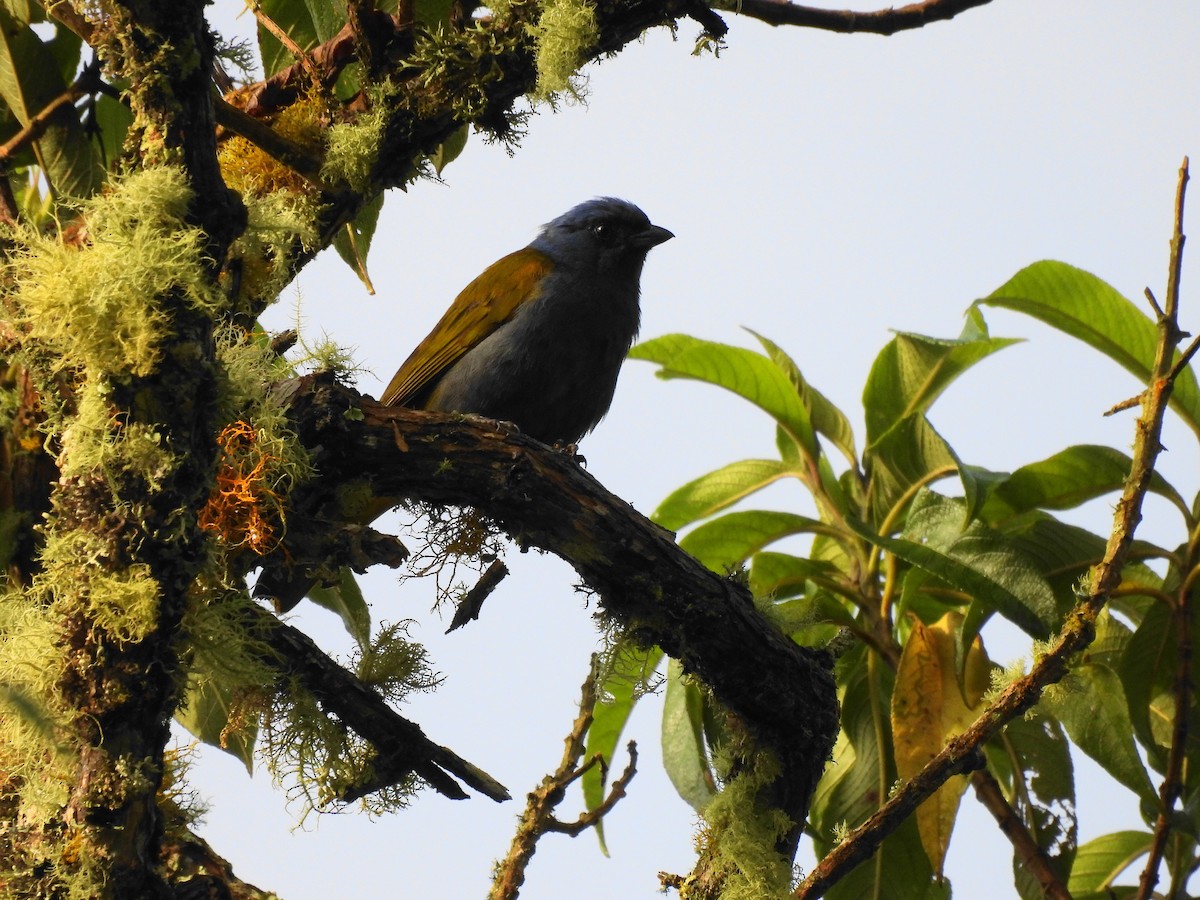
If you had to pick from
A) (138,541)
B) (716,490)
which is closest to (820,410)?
(716,490)

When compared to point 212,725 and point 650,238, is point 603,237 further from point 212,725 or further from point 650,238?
point 212,725

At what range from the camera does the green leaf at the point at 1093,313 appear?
356cm

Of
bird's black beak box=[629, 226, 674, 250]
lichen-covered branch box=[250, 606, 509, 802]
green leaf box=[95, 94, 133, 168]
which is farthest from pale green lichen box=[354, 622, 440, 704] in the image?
bird's black beak box=[629, 226, 674, 250]

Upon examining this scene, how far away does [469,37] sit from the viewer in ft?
8.95

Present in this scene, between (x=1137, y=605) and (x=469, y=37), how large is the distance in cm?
262

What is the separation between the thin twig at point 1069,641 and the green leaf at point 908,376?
121 centimetres

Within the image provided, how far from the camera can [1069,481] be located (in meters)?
3.49

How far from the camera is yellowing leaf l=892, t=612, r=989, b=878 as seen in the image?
3201 millimetres

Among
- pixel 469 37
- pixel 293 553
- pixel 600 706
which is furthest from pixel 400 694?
pixel 469 37

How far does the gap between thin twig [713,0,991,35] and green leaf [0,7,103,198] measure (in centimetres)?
180

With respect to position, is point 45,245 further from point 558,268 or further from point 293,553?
point 558,268

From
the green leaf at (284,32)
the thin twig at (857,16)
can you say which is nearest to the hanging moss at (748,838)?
the thin twig at (857,16)

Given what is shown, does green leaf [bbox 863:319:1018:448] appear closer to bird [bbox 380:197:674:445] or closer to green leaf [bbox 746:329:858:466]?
green leaf [bbox 746:329:858:466]

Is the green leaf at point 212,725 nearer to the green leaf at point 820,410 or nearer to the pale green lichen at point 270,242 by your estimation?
the pale green lichen at point 270,242
